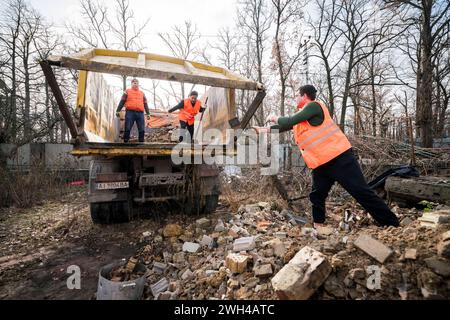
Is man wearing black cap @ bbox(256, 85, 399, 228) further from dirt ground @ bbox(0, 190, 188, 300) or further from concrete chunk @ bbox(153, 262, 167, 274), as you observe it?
dirt ground @ bbox(0, 190, 188, 300)

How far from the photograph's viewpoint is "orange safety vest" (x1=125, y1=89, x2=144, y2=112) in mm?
5000

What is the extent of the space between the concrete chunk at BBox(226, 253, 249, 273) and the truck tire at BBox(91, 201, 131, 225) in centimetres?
219

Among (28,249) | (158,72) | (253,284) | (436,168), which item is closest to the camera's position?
(253,284)

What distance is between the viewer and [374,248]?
1784 mm

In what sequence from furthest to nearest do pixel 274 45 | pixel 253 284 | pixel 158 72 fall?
pixel 274 45 → pixel 158 72 → pixel 253 284

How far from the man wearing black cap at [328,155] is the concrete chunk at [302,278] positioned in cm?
110

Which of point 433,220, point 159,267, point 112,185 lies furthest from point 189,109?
point 433,220

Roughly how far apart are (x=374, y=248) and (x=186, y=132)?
14.5 feet

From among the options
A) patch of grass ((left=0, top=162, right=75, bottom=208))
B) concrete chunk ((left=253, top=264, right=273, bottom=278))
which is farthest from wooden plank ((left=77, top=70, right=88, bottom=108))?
patch of grass ((left=0, top=162, right=75, bottom=208))

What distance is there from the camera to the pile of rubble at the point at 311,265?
5.17ft

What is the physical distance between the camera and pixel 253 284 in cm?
186

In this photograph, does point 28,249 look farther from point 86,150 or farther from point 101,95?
point 101,95
